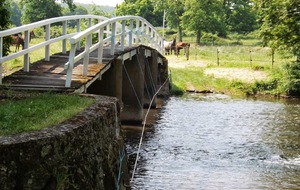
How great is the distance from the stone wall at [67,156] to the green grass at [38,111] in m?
0.20

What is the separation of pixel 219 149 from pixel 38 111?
885 cm

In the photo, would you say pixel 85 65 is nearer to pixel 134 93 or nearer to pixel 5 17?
pixel 5 17

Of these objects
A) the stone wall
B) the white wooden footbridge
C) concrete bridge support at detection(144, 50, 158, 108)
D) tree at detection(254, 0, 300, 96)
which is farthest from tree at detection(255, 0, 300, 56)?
the stone wall

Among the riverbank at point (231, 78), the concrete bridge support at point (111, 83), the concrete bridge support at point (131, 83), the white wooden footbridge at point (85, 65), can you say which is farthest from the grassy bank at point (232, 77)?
the concrete bridge support at point (111, 83)

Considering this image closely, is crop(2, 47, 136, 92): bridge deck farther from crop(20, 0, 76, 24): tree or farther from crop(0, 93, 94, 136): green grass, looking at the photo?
crop(20, 0, 76, 24): tree

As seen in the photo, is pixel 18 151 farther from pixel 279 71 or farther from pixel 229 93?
pixel 279 71

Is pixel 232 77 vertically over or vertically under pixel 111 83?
under

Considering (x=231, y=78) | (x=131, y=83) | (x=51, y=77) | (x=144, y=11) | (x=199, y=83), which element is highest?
(x=144, y=11)

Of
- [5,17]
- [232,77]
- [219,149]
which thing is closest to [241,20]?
[232,77]

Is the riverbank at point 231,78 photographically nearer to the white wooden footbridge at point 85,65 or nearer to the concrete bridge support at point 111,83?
the white wooden footbridge at point 85,65

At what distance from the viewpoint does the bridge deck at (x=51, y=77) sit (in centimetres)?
999

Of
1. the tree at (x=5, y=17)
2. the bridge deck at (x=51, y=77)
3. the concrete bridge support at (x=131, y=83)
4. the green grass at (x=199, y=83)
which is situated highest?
the tree at (x=5, y=17)

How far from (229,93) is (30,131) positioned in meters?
26.4

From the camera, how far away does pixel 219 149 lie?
15.4m
